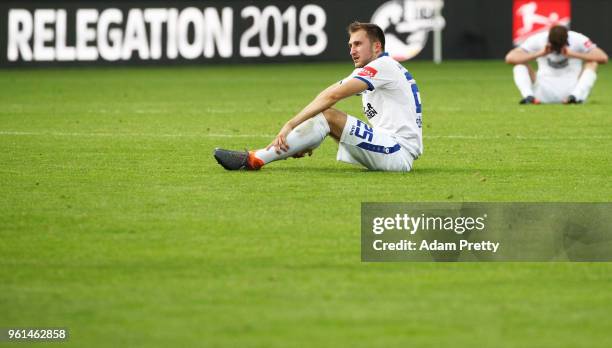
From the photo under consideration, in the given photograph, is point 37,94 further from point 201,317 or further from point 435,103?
point 201,317

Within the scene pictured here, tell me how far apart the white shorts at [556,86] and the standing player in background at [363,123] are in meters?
9.13

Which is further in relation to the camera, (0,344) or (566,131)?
(566,131)

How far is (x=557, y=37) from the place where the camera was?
61.4 ft

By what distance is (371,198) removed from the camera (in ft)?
30.0

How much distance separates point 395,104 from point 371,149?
1.42 ft

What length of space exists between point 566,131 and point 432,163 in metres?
3.74

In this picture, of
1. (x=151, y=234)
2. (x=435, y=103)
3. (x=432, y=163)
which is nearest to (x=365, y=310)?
(x=151, y=234)

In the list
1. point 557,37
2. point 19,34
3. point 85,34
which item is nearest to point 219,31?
point 85,34

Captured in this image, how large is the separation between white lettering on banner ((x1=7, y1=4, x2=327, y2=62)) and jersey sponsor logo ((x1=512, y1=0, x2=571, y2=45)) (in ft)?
14.6

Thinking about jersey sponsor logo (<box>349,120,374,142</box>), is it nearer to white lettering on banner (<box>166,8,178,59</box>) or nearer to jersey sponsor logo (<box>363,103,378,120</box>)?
jersey sponsor logo (<box>363,103,378,120</box>)

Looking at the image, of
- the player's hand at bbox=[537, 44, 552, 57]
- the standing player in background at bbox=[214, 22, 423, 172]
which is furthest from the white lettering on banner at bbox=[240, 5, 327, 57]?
the standing player in background at bbox=[214, 22, 423, 172]

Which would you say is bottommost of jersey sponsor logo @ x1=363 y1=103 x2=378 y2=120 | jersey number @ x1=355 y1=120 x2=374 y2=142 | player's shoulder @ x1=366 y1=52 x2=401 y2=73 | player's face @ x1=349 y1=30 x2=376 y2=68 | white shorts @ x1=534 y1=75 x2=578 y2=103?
white shorts @ x1=534 y1=75 x2=578 y2=103

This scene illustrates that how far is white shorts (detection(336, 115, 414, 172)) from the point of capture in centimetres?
1029

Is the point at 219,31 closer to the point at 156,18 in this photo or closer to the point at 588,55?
the point at 156,18
